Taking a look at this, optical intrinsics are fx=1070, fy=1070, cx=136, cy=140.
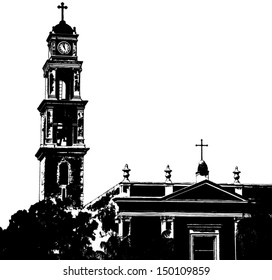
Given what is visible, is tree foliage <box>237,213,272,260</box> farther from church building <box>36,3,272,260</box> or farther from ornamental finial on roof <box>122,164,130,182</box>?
ornamental finial on roof <box>122,164,130,182</box>

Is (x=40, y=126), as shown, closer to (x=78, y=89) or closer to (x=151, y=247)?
(x=78, y=89)

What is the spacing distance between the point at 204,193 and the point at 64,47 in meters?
9.74

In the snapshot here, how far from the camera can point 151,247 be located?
113 feet

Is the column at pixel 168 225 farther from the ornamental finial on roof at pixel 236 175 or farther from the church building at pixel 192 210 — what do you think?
the ornamental finial on roof at pixel 236 175

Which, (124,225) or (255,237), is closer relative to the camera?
(255,237)

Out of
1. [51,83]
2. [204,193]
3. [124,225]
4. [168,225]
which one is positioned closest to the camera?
[124,225]

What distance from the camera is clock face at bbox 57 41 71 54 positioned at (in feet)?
157

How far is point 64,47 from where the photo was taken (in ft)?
158

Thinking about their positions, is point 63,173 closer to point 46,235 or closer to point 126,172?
point 126,172

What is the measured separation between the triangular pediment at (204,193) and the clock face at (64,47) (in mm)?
9041

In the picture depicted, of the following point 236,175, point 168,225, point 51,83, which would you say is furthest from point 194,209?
point 51,83

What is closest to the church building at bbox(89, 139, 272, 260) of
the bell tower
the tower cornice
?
the bell tower
